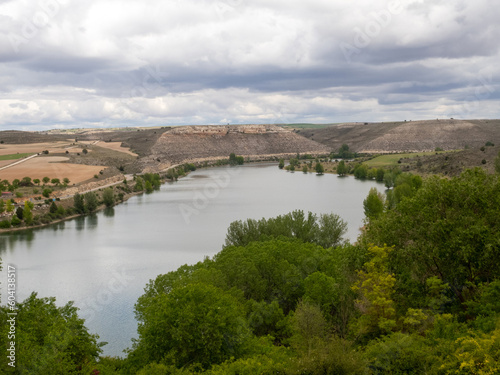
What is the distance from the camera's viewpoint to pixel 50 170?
74.0m

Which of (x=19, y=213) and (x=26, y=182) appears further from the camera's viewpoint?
(x=26, y=182)

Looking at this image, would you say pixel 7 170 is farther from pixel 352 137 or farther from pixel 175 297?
pixel 352 137

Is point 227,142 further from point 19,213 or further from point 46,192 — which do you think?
point 19,213

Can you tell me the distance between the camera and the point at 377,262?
14.6m

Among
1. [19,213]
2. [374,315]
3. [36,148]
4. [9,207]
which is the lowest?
[19,213]

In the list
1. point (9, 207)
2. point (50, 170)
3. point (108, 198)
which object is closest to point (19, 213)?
point (9, 207)

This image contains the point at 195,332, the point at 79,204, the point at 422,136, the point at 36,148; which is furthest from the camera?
the point at 422,136

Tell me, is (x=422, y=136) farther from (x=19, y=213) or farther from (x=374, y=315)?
(x=374, y=315)

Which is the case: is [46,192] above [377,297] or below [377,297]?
below

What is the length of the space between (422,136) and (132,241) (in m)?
116

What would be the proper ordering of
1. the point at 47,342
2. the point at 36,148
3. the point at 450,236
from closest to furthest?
the point at 47,342
the point at 450,236
the point at 36,148

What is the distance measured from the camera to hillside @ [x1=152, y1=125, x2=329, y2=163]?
441 ft

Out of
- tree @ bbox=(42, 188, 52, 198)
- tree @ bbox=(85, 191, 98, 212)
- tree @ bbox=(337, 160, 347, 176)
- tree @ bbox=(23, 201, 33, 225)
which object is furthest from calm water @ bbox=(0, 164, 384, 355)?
tree @ bbox=(337, 160, 347, 176)

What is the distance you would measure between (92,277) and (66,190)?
38.6m
